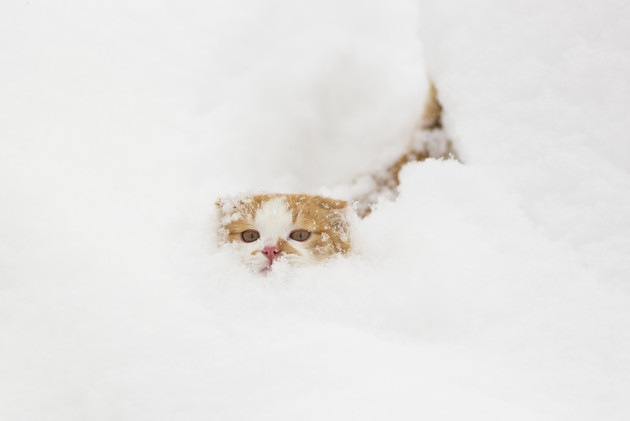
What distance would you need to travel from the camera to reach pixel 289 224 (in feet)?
5.32

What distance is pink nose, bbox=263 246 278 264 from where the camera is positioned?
4.76ft

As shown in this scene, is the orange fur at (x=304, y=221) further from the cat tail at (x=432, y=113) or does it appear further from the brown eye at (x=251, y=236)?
the cat tail at (x=432, y=113)

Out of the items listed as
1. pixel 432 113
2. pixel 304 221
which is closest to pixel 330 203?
pixel 304 221

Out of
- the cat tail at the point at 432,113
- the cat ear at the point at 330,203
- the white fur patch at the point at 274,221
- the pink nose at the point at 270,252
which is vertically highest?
the cat tail at the point at 432,113

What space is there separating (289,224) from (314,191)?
0.29 m

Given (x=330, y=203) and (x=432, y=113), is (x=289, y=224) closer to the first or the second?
(x=330, y=203)

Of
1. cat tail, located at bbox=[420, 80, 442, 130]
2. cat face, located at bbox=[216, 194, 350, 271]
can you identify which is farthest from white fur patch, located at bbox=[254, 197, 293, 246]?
cat tail, located at bbox=[420, 80, 442, 130]

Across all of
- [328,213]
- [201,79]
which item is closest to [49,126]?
[201,79]

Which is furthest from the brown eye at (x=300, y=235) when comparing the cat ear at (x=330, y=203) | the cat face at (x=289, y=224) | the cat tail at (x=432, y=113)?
the cat tail at (x=432, y=113)

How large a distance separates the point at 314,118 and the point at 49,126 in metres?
0.87

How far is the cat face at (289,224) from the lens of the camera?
1.56m

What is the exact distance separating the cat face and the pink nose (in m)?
0.04

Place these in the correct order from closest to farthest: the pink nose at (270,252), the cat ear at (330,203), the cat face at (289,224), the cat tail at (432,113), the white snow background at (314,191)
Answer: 1. the white snow background at (314,191)
2. the pink nose at (270,252)
3. the cat face at (289,224)
4. the cat ear at (330,203)
5. the cat tail at (432,113)

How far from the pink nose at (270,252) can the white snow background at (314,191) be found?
12cm
